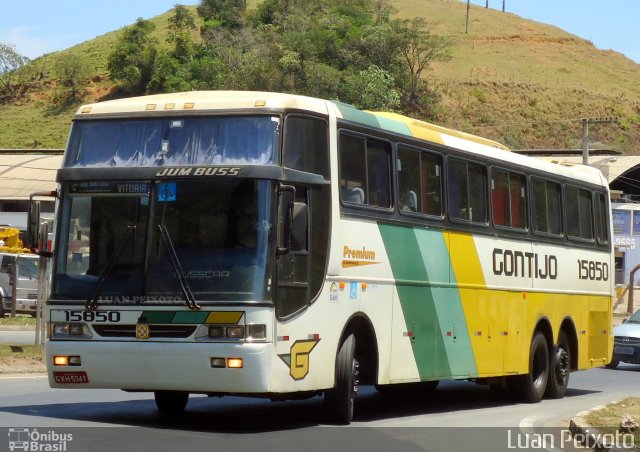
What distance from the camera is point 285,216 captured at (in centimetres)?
1247

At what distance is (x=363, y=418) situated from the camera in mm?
14953

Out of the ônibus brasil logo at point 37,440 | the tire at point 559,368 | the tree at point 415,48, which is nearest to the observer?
the ônibus brasil logo at point 37,440

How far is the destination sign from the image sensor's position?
1267 cm

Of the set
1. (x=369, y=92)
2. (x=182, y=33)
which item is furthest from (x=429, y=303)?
(x=182, y=33)

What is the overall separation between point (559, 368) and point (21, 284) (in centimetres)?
2299

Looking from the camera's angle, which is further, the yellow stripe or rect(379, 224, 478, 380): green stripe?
rect(379, 224, 478, 380): green stripe

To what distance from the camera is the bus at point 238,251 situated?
12297 mm

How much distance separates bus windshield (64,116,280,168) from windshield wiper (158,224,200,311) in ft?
2.38

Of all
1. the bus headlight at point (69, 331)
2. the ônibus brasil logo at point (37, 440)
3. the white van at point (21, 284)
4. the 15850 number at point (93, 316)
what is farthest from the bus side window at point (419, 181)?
the white van at point (21, 284)

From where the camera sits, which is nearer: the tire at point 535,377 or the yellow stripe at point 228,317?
the yellow stripe at point 228,317

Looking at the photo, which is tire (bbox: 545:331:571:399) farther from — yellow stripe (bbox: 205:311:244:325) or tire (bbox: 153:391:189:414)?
yellow stripe (bbox: 205:311:244:325)

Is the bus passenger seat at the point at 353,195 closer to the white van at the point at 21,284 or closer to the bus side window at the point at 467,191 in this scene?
the bus side window at the point at 467,191

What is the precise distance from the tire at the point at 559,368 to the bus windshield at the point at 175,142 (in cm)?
848

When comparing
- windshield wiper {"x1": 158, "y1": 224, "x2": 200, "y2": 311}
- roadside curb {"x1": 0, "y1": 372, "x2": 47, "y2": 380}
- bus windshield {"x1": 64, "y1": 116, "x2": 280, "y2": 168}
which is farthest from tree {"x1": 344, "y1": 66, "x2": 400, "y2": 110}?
windshield wiper {"x1": 158, "y1": 224, "x2": 200, "y2": 311}
